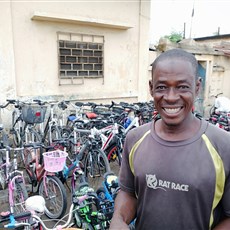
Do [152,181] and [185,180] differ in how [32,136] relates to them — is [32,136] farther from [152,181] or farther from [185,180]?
[185,180]

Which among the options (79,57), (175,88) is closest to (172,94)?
(175,88)

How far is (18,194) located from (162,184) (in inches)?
103

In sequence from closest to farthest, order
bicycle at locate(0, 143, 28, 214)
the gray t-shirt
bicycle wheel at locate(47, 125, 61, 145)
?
1. the gray t-shirt
2. bicycle at locate(0, 143, 28, 214)
3. bicycle wheel at locate(47, 125, 61, 145)

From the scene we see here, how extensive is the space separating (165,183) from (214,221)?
0.93 ft

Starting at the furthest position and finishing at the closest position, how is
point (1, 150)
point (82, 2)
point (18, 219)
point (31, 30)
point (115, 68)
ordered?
point (115, 68) < point (82, 2) < point (31, 30) < point (1, 150) < point (18, 219)

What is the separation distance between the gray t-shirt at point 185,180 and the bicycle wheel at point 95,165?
2.79m

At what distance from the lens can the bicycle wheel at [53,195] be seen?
336cm

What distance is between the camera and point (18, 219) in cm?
222

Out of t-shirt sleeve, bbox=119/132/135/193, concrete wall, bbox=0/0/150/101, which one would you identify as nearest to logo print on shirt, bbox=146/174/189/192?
t-shirt sleeve, bbox=119/132/135/193

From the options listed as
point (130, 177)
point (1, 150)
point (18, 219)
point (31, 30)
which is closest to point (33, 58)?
point (31, 30)

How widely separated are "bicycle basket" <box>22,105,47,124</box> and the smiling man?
4054mm

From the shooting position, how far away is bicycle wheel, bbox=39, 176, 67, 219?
3.36 meters

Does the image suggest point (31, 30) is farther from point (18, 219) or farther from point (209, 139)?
point (209, 139)

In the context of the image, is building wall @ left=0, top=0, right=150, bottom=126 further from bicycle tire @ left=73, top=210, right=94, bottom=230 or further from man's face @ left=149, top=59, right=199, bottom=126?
man's face @ left=149, top=59, right=199, bottom=126
